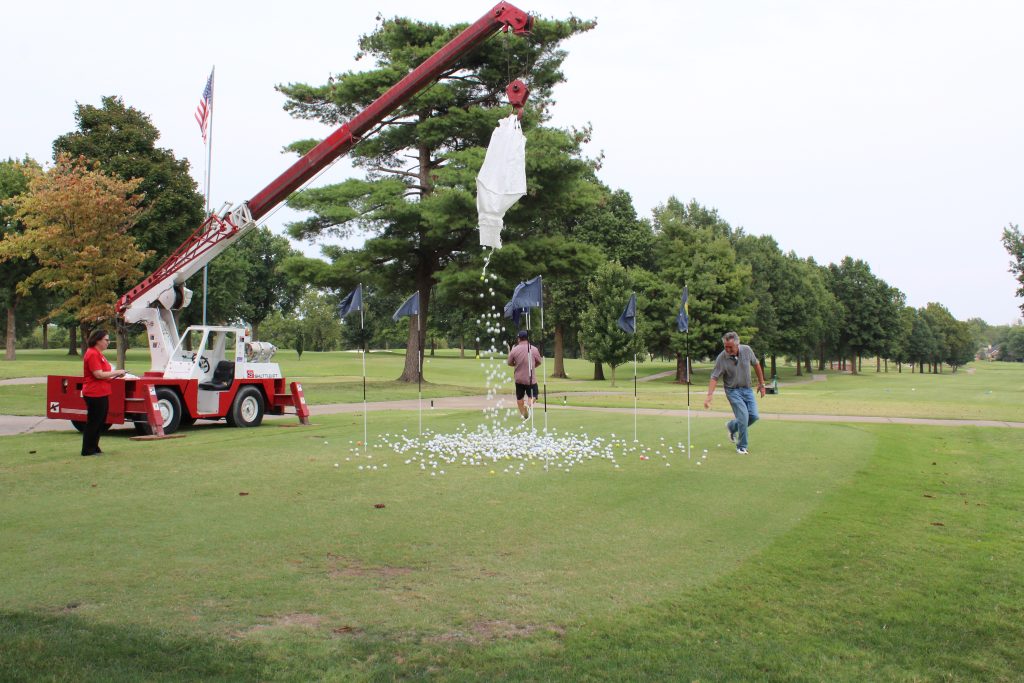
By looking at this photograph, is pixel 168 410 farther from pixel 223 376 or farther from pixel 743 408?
pixel 743 408

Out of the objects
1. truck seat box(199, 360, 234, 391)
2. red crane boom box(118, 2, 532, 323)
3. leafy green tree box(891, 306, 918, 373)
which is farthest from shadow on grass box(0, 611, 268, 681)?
leafy green tree box(891, 306, 918, 373)

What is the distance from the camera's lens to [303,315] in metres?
90.3

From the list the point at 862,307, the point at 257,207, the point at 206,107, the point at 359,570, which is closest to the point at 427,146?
the point at 206,107

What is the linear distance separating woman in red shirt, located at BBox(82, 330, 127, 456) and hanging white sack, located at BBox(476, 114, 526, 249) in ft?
21.6

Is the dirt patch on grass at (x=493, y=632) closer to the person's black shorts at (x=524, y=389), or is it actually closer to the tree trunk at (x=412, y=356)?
the person's black shorts at (x=524, y=389)

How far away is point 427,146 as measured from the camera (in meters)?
36.6

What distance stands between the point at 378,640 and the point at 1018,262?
50.9m

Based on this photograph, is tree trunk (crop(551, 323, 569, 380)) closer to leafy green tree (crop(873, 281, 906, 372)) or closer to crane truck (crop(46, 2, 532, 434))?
crane truck (crop(46, 2, 532, 434))

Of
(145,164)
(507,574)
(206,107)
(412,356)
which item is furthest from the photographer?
(145,164)

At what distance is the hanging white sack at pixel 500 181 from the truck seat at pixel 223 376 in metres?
9.05

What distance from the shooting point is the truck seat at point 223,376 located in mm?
17266

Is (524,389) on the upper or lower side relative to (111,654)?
upper

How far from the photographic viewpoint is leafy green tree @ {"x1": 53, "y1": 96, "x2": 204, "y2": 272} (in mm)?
42156

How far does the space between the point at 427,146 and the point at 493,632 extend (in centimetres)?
3377
